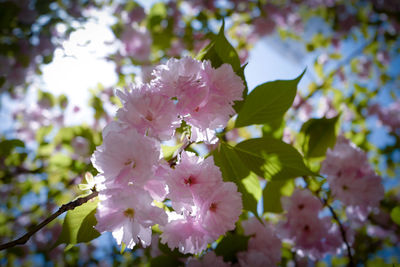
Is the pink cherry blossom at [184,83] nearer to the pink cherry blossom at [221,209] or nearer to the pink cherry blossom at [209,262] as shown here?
the pink cherry blossom at [221,209]

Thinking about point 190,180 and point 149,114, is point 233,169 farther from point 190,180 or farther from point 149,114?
point 149,114

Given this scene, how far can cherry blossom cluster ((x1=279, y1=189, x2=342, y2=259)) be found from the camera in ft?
3.08

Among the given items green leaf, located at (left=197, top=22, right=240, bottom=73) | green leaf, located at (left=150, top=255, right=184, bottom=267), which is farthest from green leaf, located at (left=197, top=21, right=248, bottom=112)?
green leaf, located at (left=150, top=255, right=184, bottom=267)

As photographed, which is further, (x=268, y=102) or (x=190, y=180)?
(x=268, y=102)

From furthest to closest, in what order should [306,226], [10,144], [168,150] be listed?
[306,226]
[10,144]
[168,150]

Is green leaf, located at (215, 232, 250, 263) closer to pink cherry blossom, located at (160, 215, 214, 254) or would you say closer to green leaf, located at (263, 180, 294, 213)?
green leaf, located at (263, 180, 294, 213)

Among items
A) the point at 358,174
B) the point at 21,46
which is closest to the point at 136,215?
the point at 358,174

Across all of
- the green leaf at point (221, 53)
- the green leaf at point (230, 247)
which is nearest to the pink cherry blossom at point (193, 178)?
the green leaf at point (221, 53)

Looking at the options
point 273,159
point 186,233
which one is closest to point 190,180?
point 186,233

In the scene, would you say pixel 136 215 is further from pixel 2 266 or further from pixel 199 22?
pixel 2 266

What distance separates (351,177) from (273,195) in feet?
0.94

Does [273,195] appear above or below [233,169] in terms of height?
below

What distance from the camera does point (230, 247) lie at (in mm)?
838

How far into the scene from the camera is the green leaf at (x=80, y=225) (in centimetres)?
53
